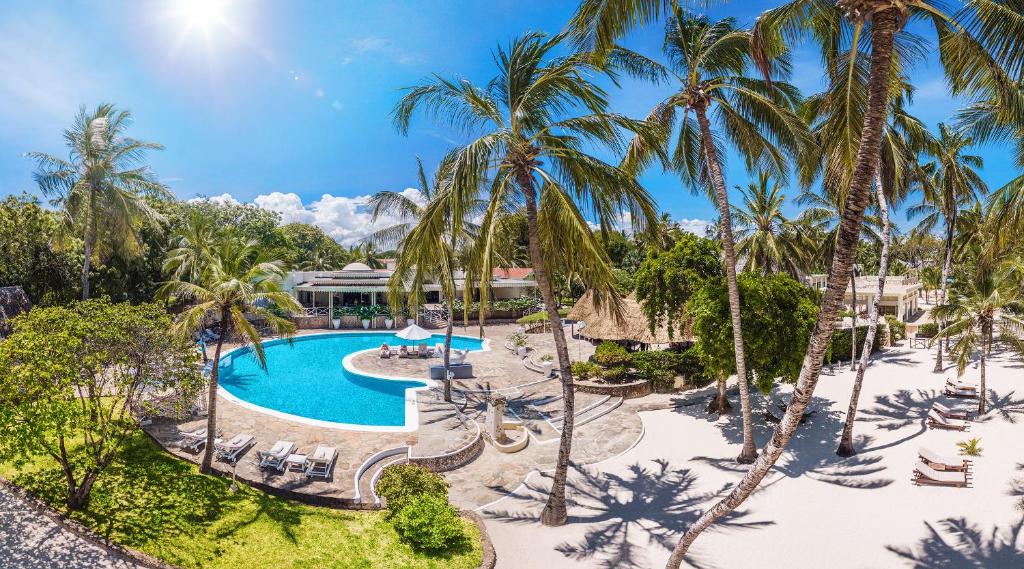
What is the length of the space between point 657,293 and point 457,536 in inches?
398

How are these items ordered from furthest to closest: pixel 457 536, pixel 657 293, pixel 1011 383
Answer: pixel 1011 383
pixel 657 293
pixel 457 536

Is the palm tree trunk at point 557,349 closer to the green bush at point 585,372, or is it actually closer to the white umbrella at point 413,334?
the green bush at point 585,372

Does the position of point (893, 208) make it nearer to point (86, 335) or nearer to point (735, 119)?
point (735, 119)

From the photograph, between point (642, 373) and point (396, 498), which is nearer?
point (396, 498)

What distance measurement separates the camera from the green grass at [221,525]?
7.16 m

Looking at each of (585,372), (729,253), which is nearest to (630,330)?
Result: (585,372)

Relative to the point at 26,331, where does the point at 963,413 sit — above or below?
below

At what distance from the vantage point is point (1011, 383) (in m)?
16.3

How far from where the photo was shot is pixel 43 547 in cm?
665

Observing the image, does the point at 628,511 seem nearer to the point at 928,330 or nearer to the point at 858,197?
the point at 858,197

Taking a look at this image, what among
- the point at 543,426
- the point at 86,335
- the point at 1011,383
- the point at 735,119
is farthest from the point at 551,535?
the point at 1011,383

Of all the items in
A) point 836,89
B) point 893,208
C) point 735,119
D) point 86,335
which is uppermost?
point 735,119

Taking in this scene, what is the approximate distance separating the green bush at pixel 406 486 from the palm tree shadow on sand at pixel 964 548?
811 centimetres

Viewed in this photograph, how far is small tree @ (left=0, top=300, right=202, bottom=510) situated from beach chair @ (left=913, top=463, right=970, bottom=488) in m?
14.9
